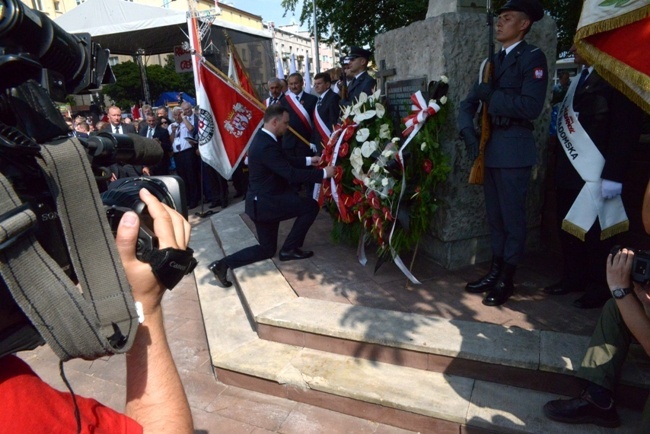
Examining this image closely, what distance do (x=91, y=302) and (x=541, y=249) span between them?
4364 mm

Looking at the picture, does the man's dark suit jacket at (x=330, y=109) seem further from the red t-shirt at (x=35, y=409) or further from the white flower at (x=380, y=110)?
the red t-shirt at (x=35, y=409)

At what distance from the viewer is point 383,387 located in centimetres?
275

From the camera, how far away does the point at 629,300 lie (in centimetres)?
187

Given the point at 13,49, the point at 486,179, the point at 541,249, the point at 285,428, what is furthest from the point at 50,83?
the point at 541,249

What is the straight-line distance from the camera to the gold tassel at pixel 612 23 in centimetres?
221

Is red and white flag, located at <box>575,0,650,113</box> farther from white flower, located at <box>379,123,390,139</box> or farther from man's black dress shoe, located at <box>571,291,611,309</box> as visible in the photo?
white flower, located at <box>379,123,390,139</box>

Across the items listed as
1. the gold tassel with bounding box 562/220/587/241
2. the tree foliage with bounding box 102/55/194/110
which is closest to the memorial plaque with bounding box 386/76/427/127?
the gold tassel with bounding box 562/220/587/241

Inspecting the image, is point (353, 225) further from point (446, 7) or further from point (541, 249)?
point (446, 7)

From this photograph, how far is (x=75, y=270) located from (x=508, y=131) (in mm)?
3141

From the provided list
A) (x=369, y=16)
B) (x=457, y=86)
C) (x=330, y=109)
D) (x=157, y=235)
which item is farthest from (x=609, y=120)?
(x=369, y=16)

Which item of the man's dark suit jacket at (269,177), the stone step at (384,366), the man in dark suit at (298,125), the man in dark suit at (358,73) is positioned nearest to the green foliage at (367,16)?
the man in dark suit at (298,125)

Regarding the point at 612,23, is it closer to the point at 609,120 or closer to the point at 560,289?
the point at 609,120

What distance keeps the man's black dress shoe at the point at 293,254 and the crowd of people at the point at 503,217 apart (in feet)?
0.05

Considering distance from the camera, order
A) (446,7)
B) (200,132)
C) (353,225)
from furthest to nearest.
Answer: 1. (200,132)
2. (353,225)
3. (446,7)
